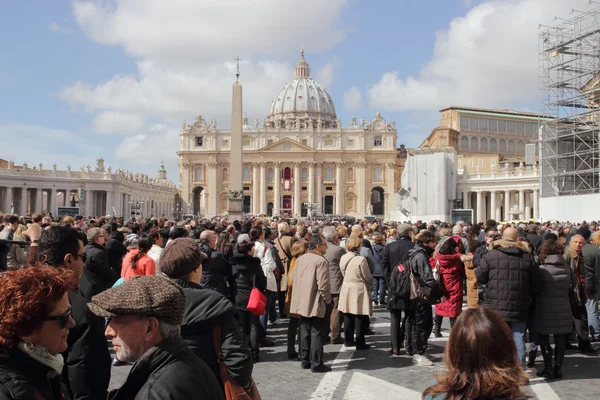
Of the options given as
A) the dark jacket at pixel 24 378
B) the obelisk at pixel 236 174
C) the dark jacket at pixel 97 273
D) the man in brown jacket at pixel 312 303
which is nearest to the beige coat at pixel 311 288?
the man in brown jacket at pixel 312 303

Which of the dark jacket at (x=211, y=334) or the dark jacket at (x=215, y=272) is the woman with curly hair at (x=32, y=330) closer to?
the dark jacket at (x=211, y=334)

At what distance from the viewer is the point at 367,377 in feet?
22.2

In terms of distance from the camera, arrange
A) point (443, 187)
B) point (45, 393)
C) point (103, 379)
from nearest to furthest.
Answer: point (45, 393) < point (103, 379) < point (443, 187)

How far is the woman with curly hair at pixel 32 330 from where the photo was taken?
221cm

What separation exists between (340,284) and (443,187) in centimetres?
3589

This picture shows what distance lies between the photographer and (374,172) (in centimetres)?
8775

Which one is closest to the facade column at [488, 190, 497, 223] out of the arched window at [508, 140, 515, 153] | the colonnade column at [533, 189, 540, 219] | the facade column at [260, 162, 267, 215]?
the colonnade column at [533, 189, 540, 219]

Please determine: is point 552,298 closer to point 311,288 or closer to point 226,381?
point 311,288

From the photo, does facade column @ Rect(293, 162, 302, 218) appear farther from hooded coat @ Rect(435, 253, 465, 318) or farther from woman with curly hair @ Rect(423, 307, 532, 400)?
woman with curly hair @ Rect(423, 307, 532, 400)

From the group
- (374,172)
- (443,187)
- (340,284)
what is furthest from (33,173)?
(340,284)

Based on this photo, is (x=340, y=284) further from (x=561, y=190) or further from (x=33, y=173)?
(x=33, y=173)

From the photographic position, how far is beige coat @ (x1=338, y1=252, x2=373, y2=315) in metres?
7.88

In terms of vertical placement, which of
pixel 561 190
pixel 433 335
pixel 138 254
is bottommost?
pixel 433 335

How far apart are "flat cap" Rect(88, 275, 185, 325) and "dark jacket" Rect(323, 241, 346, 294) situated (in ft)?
20.9
